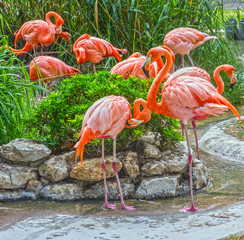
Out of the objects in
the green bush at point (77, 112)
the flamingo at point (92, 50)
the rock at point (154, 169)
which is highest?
the flamingo at point (92, 50)

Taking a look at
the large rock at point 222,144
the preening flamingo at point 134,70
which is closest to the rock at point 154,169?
the large rock at point 222,144

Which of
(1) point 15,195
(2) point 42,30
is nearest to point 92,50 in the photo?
(2) point 42,30

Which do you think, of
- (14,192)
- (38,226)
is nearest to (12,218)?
(38,226)

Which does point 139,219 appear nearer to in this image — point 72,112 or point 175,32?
point 72,112

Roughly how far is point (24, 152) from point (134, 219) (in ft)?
4.34

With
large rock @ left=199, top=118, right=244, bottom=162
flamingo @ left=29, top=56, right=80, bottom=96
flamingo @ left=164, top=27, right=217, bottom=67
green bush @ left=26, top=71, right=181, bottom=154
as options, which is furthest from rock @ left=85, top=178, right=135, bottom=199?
flamingo @ left=164, top=27, right=217, bottom=67

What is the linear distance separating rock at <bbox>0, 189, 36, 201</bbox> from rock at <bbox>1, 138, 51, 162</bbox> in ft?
1.02

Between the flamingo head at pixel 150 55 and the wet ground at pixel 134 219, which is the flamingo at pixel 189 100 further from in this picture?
the wet ground at pixel 134 219

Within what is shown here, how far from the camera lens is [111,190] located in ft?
14.0

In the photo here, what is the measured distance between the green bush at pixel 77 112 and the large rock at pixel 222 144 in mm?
974

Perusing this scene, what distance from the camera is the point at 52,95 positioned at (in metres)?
4.64

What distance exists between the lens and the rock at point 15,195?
4.22 metres

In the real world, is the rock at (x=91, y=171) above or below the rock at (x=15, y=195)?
above

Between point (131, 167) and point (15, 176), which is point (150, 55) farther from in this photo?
point (15, 176)
